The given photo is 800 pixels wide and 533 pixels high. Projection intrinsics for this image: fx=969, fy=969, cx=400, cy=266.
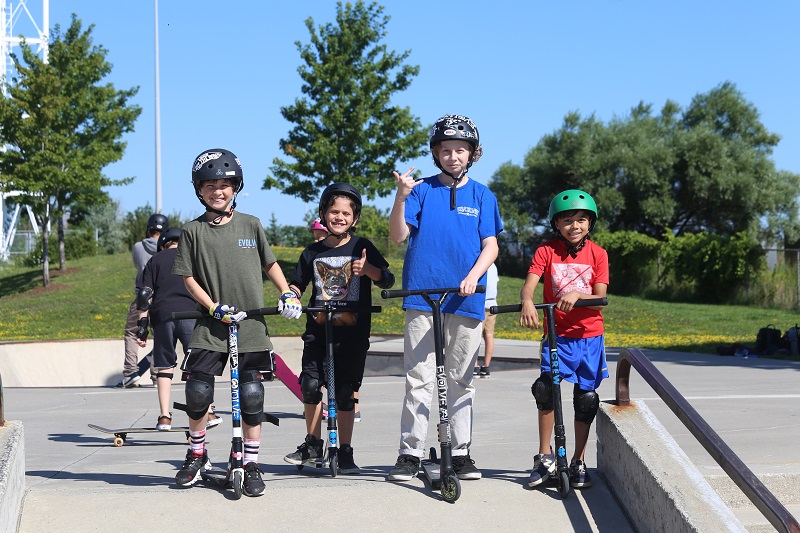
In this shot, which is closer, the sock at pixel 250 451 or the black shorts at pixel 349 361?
the sock at pixel 250 451

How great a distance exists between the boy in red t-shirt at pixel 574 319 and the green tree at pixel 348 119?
2769cm

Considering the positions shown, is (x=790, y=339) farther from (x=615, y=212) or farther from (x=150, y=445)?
(x=615, y=212)

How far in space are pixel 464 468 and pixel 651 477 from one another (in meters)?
1.20

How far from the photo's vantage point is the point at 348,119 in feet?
111

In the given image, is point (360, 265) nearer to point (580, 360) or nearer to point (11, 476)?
point (580, 360)

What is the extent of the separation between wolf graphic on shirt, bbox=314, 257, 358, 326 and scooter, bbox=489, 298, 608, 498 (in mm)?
1103

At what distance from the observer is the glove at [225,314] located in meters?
5.13

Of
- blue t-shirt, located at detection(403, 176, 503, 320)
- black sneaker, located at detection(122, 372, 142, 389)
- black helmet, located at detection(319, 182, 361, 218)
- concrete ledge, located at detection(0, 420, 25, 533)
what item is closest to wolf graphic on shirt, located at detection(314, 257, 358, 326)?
black helmet, located at detection(319, 182, 361, 218)

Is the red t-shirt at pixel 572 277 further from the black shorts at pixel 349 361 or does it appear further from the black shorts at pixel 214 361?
the black shorts at pixel 214 361

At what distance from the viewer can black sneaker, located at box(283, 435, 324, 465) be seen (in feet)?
19.9

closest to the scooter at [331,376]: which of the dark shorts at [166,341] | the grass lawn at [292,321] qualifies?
the dark shorts at [166,341]

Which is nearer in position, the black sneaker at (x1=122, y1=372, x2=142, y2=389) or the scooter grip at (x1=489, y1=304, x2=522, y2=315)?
the scooter grip at (x1=489, y1=304, x2=522, y2=315)

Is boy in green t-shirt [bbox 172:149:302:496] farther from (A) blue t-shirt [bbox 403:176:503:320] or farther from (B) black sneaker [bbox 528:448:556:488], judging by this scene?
(B) black sneaker [bbox 528:448:556:488]

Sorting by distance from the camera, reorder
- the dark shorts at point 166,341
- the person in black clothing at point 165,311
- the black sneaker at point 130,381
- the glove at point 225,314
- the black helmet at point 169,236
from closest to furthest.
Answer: the glove at point 225,314
the person in black clothing at point 165,311
the dark shorts at point 166,341
the black helmet at point 169,236
the black sneaker at point 130,381
